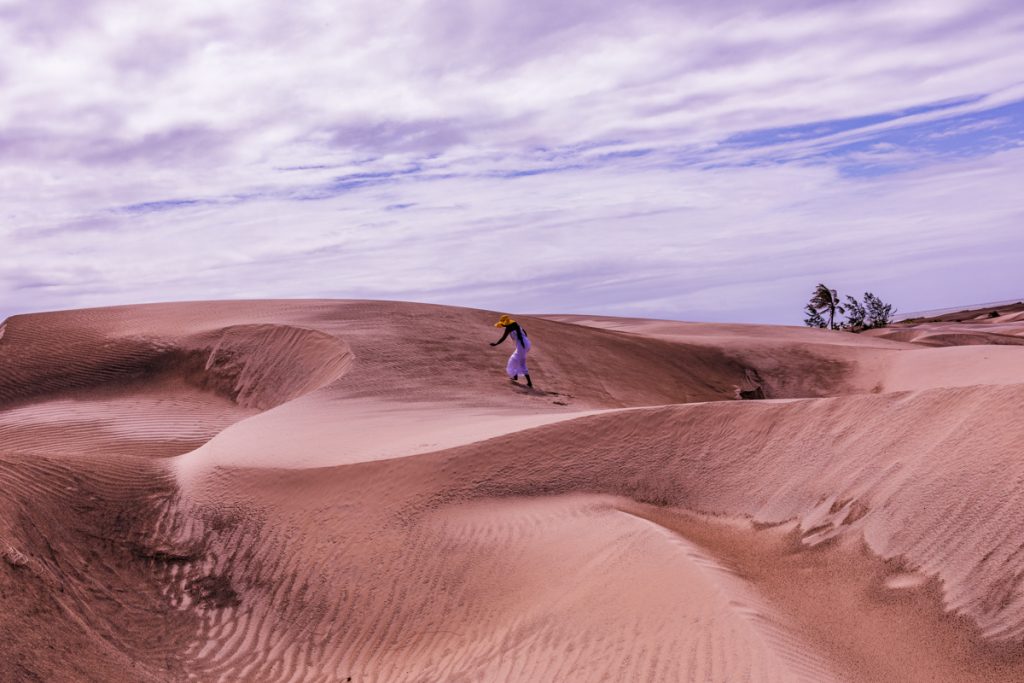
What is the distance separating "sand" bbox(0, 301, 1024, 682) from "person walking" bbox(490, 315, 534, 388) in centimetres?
193

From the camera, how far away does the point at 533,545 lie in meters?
10.2

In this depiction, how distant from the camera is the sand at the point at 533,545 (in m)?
7.70

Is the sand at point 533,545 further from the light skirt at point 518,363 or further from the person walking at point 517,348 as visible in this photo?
the light skirt at point 518,363

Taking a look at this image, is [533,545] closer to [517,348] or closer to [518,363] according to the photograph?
[517,348]

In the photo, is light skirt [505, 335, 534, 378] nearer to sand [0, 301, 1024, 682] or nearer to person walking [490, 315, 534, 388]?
person walking [490, 315, 534, 388]

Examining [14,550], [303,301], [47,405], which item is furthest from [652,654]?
[303,301]

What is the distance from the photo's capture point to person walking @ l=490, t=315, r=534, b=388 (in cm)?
1911

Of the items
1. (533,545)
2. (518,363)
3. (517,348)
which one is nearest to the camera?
(533,545)

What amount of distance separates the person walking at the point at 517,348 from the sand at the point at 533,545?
1929mm

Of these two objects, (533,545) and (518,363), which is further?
(518,363)

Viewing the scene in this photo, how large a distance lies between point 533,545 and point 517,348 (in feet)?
31.0

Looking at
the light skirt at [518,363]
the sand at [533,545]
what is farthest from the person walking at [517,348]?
the sand at [533,545]

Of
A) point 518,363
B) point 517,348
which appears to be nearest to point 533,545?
point 517,348

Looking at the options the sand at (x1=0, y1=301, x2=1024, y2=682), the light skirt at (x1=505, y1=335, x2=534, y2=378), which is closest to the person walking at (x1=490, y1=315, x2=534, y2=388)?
the light skirt at (x1=505, y1=335, x2=534, y2=378)
